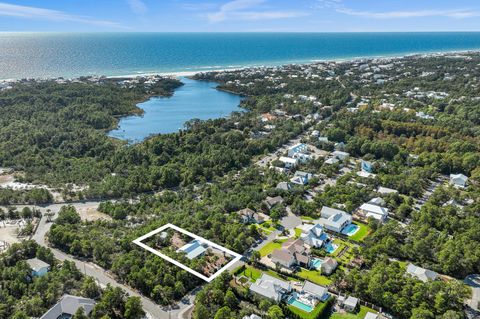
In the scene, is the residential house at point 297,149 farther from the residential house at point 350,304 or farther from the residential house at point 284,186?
the residential house at point 350,304

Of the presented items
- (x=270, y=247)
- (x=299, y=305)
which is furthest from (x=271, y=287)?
(x=270, y=247)

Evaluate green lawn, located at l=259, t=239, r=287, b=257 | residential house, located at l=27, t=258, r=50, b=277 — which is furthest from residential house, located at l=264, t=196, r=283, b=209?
residential house, located at l=27, t=258, r=50, b=277

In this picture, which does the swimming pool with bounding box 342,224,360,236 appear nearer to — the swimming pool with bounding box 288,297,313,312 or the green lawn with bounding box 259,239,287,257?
the green lawn with bounding box 259,239,287,257

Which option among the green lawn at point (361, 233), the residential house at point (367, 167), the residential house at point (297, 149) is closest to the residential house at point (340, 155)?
the residential house at point (367, 167)

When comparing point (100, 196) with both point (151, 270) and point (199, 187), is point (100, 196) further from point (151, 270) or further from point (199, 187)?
point (151, 270)

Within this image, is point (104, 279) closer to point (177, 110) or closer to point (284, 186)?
point (284, 186)

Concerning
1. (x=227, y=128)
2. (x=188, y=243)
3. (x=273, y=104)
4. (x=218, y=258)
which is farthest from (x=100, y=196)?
(x=273, y=104)

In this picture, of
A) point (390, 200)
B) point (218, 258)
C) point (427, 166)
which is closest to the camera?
point (218, 258)
